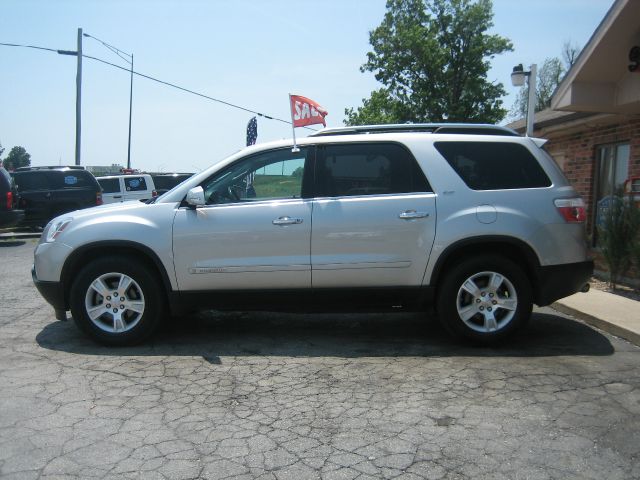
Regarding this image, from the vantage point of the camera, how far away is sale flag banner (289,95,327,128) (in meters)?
6.52

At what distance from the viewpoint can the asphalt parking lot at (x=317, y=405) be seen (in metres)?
3.04

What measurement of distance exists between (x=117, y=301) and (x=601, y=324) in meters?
4.81

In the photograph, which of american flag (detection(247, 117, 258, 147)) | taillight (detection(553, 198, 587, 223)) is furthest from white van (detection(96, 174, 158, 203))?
taillight (detection(553, 198, 587, 223))

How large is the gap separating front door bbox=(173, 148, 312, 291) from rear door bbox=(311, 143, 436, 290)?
15 cm

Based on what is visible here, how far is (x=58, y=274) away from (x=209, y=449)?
273 cm

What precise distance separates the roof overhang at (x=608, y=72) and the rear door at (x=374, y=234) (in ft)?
14.5

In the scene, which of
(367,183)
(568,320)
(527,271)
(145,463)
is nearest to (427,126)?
(367,183)

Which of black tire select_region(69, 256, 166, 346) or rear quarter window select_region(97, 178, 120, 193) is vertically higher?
rear quarter window select_region(97, 178, 120, 193)

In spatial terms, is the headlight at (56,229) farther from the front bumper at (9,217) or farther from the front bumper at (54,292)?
the front bumper at (9,217)

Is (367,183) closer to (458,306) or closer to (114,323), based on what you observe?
(458,306)

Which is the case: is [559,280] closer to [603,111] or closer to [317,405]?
[317,405]

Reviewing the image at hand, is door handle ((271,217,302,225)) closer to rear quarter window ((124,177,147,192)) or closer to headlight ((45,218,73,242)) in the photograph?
headlight ((45,218,73,242))

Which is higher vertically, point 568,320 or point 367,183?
point 367,183

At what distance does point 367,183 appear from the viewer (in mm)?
5117
